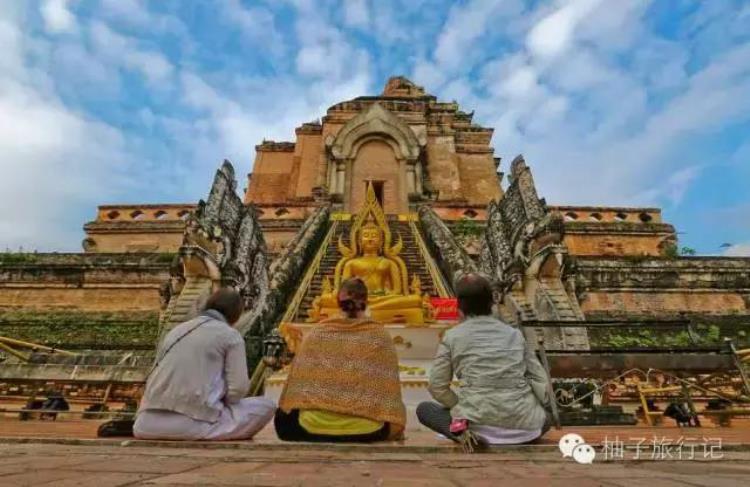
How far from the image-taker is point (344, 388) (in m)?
3.15

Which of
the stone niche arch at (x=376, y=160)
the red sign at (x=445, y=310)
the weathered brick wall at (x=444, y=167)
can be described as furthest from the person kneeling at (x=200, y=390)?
the weathered brick wall at (x=444, y=167)

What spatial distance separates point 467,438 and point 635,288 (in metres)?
9.90

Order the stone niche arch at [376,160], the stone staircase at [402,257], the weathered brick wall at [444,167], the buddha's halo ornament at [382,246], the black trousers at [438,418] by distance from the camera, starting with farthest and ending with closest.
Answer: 1. the weathered brick wall at [444,167]
2. the stone niche arch at [376,160]
3. the stone staircase at [402,257]
4. the buddha's halo ornament at [382,246]
5. the black trousers at [438,418]

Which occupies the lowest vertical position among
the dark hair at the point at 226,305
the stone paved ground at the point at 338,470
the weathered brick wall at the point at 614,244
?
the stone paved ground at the point at 338,470

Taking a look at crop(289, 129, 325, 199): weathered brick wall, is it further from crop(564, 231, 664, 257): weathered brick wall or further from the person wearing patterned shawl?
the person wearing patterned shawl

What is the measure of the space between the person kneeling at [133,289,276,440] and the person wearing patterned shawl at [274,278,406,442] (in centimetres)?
29

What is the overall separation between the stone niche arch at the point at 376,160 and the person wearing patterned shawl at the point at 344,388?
13559mm

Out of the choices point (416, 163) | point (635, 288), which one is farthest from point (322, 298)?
point (416, 163)

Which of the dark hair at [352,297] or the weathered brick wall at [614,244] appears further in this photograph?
the weathered brick wall at [614,244]

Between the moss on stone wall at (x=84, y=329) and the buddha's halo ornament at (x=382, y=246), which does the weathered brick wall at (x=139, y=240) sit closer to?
the moss on stone wall at (x=84, y=329)

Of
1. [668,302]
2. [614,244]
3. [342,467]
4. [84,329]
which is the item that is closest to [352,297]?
[342,467]

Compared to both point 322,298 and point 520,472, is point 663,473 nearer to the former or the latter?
point 520,472

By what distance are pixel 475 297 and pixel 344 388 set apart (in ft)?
3.45

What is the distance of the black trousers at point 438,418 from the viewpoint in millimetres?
3053
